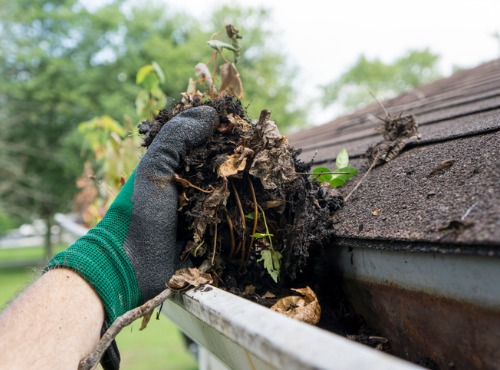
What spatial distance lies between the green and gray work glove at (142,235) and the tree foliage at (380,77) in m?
33.7

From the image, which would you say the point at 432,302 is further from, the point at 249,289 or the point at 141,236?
the point at 141,236

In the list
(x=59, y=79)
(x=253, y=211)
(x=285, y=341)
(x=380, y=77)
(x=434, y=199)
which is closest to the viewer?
(x=285, y=341)

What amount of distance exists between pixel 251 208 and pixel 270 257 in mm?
141

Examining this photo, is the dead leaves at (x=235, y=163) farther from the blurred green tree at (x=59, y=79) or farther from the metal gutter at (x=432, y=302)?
the blurred green tree at (x=59, y=79)

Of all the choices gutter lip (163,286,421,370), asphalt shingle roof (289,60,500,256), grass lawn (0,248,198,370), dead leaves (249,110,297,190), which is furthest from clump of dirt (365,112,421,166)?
grass lawn (0,248,198,370)

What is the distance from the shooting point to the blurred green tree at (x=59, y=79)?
626 inches

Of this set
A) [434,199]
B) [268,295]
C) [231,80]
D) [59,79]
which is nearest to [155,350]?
[231,80]

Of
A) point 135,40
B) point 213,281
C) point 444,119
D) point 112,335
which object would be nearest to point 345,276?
point 213,281

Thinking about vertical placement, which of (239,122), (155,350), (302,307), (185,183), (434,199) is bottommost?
(155,350)

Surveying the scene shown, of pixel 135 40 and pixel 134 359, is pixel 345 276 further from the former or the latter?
pixel 135 40

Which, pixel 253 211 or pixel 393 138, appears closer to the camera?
pixel 253 211

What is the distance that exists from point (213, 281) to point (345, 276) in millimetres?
344

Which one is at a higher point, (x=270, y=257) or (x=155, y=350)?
(x=270, y=257)

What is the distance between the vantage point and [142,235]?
1.13 meters
